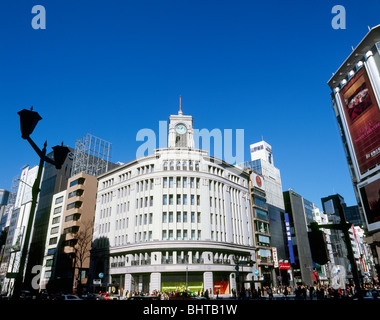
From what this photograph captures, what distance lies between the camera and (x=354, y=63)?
54.1m

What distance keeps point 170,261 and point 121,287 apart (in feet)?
32.4

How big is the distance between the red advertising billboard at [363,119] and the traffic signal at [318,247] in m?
44.3

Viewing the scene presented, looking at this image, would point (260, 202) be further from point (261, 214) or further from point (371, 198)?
point (371, 198)

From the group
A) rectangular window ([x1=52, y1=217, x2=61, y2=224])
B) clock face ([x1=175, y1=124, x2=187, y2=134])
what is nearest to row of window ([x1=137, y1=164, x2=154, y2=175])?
clock face ([x1=175, y1=124, x2=187, y2=134])

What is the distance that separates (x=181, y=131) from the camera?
5897cm

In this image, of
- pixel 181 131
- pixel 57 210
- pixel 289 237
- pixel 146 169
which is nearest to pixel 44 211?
pixel 57 210

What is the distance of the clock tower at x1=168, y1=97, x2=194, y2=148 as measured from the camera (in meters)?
57.8

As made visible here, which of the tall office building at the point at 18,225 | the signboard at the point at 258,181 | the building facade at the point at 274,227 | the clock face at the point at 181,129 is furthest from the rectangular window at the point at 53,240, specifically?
the signboard at the point at 258,181

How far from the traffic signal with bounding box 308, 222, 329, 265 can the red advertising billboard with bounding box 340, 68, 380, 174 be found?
44.3 m

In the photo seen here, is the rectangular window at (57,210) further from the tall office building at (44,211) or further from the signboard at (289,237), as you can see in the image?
the signboard at (289,237)

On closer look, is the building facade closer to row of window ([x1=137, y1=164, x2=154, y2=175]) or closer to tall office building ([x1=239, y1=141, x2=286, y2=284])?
tall office building ([x1=239, y1=141, x2=286, y2=284])

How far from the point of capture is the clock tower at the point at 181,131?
57781 millimetres

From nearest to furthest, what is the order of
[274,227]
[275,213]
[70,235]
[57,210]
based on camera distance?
[70,235] < [274,227] < [57,210] < [275,213]

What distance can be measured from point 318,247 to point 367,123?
46.5 m
